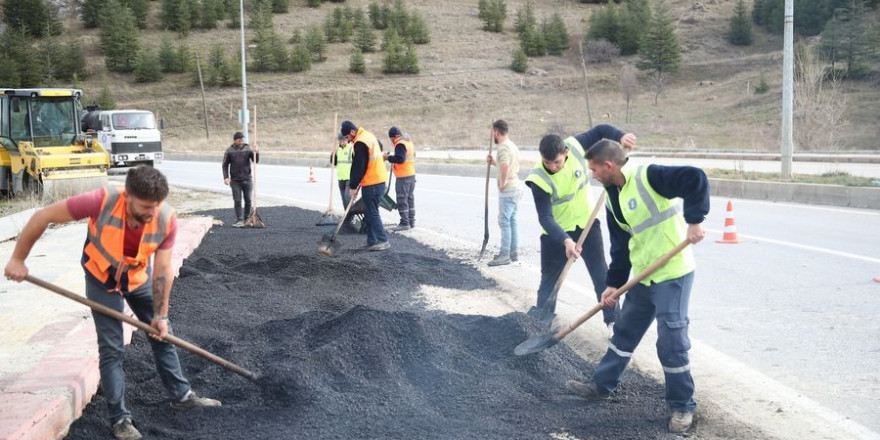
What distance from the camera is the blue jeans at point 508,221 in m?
9.34

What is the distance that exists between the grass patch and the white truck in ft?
60.5

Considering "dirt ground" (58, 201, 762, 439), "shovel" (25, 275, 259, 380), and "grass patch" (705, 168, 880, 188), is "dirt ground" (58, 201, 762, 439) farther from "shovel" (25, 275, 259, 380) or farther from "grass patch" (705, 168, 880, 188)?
"grass patch" (705, 168, 880, 188)

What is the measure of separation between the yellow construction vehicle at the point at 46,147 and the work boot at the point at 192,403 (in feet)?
47.4

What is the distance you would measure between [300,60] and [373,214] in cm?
6127

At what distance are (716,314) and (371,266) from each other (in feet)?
11.4

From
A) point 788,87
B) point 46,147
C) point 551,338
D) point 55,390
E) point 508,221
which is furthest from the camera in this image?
point 46,147

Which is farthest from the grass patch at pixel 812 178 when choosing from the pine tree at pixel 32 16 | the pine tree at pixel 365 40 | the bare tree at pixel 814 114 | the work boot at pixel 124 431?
the pine tree at pixel 32 16

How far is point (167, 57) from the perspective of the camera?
221 ft

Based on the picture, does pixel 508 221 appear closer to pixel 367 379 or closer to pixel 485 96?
pixel 367 379

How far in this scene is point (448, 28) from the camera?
84.9m

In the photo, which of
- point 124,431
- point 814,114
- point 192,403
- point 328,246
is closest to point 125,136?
point 328,246

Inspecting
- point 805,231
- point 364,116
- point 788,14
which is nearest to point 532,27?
point 364,116

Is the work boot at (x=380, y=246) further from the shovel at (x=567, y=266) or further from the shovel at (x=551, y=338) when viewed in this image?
the shovel at (x=551, y=338)

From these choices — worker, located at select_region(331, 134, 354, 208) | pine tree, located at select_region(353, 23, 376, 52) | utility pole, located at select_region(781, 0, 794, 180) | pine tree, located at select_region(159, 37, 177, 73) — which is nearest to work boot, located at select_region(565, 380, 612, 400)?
worker, located at select_region(331, 134, 354, 208)
